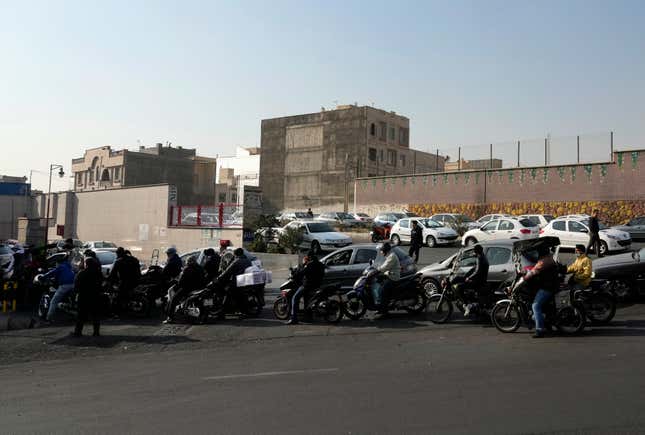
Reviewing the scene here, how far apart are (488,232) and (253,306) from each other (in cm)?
1560

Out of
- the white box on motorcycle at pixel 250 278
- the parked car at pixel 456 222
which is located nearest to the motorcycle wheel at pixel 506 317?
the white box on motorcycle at pixel 250 278

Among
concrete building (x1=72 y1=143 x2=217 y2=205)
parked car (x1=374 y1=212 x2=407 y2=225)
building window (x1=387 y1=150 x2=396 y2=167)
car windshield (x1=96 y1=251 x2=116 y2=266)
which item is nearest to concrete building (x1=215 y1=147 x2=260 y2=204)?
concrete building (x1=72 y1=143 x2=217 y2=205)

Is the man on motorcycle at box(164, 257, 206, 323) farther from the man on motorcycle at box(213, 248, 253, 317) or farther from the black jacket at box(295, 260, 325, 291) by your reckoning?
the black jacket at box(295, 260, 325, 291)

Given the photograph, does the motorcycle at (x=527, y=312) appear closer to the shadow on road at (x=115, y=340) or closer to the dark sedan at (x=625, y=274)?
the dark sedan at (x=625, y=274)

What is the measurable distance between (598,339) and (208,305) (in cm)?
806

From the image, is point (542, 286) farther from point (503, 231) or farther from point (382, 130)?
point (382, 130)

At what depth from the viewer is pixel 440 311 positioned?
13336 mm

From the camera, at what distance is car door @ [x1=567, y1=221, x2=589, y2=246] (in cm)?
2391

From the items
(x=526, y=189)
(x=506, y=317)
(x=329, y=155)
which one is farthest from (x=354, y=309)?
(x=329, y=155)

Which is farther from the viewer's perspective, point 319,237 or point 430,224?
point 430,224

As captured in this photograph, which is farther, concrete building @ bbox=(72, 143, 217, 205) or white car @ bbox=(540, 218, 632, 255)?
concrete building @ bbox=(72, 143, 217, 205)


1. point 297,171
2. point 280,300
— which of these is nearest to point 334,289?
point 280,300

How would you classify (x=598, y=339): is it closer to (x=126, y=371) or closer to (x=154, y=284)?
(x=126, y=371)

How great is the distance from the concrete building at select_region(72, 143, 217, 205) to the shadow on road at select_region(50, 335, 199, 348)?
7426 cm
